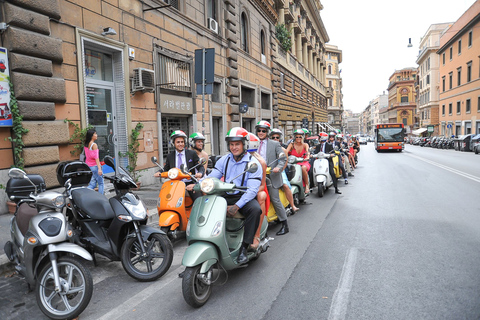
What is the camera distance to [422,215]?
259 inches

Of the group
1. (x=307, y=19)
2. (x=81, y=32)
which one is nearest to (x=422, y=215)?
(x=81, y=32)

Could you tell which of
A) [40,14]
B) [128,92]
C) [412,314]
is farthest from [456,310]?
[128,92]

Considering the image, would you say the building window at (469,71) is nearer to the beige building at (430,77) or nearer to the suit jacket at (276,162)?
the beige building at (430,77)

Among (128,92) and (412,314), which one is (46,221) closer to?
(412,314)

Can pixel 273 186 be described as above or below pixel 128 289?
above

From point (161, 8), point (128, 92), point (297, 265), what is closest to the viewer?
point (297, 265)

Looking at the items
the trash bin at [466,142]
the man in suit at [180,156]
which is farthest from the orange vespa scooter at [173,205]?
the trash bin at [466,142]

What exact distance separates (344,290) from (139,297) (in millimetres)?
2102

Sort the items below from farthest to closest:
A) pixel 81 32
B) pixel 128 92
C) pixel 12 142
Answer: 1. pixel 128 92
2. pixel 81 32
3. pixel 12 142

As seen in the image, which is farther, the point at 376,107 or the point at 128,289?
the point at 376,107

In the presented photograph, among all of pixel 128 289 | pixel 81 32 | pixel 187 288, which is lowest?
pixel 128 289

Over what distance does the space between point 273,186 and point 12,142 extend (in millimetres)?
4784

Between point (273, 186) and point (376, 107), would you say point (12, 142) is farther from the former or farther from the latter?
point (376, 107)

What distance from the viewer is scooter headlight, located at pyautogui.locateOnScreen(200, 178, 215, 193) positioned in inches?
136
